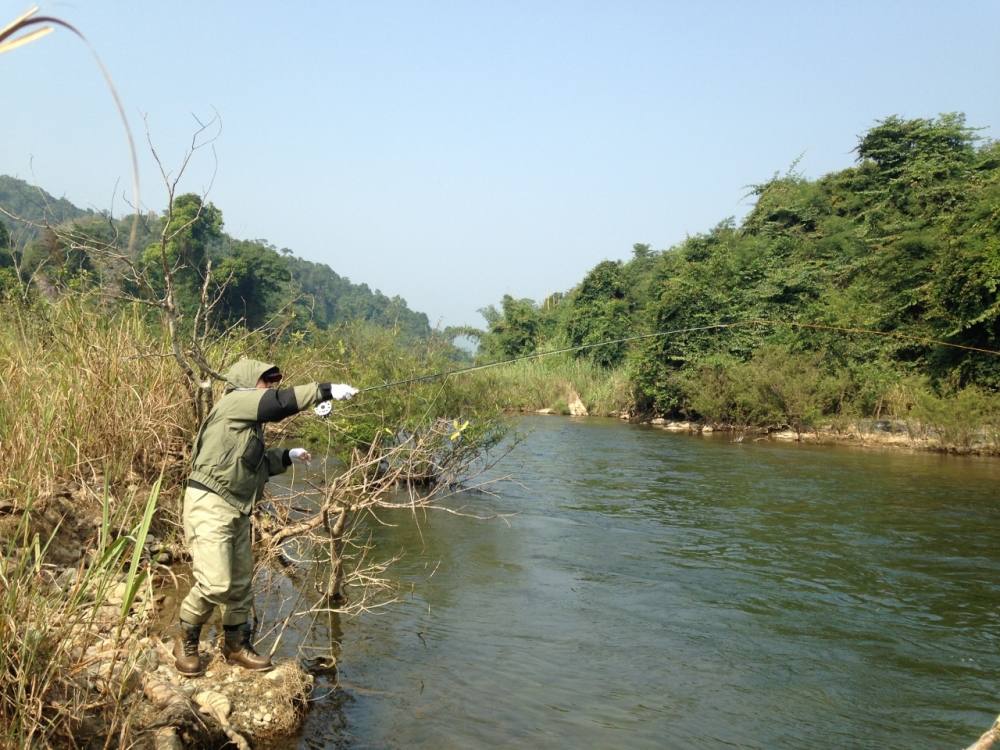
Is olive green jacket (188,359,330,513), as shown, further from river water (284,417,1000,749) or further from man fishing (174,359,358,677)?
river water (284,417,1000,749)

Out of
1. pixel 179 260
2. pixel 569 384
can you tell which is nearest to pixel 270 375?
pixel 179 260

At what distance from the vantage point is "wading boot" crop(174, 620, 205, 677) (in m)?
4.56

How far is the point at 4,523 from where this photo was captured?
5.36 m

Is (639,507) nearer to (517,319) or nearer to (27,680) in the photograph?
(27,680)

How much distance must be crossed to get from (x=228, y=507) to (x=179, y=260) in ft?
8.24

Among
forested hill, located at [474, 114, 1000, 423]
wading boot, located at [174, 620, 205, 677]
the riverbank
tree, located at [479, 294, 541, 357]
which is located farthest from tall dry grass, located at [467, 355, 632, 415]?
wading boot, located at [174, 620, 205, 677]

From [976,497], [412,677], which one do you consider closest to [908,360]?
[976,497]

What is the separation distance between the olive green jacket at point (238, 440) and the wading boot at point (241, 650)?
0.70 meters

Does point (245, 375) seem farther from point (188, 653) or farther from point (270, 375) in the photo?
point (188, 653)

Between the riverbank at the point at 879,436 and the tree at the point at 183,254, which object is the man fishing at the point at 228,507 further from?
the riverbank at the point at 879,436

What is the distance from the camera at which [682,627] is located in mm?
7223

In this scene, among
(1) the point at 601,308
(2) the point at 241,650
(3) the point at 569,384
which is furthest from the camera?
(1) the point at 601,308

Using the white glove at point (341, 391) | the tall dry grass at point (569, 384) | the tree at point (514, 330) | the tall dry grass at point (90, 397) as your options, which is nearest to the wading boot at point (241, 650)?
the white glove at point (341, 391)

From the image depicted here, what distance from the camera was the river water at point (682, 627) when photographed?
17.4 feet
